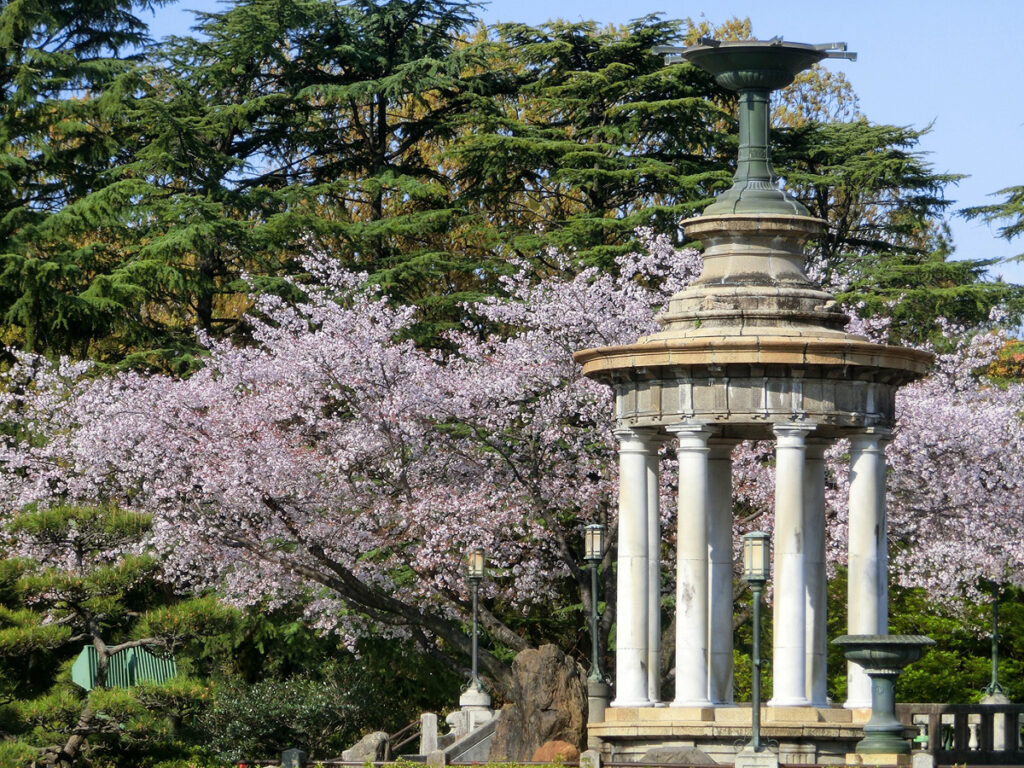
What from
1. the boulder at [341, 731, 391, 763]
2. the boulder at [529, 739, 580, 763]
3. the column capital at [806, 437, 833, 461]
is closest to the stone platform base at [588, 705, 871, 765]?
the boulder at [529, 739, 580, 763]

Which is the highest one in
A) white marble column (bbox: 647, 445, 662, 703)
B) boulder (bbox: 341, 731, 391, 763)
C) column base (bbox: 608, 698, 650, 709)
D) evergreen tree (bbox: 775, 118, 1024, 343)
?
evergreen tree (bbox: 775, 118, 1024, 343)

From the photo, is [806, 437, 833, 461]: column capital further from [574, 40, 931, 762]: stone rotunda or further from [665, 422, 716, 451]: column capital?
[665, 422, 716, 451]: column capital

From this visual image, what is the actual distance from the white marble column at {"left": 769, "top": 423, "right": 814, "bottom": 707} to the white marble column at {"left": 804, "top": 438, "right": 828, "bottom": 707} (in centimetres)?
62

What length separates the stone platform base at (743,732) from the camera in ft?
78.2

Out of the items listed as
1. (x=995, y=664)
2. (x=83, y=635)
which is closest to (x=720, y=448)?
(x=995, y=664)

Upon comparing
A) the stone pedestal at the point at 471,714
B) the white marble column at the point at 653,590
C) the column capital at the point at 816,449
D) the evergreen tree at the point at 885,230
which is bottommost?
the stone pedestal at the point at 471,714

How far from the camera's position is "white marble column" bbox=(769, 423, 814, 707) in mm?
24219

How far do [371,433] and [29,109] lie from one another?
18.6m

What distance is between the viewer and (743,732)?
23844 mm

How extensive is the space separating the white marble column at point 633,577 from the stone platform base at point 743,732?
0.69 metres

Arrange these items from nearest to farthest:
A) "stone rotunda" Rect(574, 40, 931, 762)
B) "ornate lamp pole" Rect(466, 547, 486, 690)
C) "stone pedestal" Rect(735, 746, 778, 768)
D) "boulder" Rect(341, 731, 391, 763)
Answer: "stone pedestal" Rect(735, 746, 778, 768) < "stone rotunda" Rect(574, 40, 931, 762) < "boulder" Rect(341, 731, 391, 763) < "ornate lamp pole" Rect(466, 547, 486, 690)

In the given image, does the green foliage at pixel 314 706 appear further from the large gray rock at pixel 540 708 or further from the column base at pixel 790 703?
the column base at pixel 790 703

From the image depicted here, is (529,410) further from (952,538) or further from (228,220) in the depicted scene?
(228,220)

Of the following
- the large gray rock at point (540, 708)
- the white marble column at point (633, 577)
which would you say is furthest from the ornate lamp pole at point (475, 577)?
the white marble column at point (633, 577)
